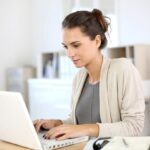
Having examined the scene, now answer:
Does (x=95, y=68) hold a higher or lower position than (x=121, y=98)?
higher

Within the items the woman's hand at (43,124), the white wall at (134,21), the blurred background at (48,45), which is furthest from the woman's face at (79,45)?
the white wall at (134,21)

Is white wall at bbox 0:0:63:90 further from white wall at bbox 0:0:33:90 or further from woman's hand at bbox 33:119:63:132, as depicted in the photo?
woman's hand at bbox 33:119:63:132

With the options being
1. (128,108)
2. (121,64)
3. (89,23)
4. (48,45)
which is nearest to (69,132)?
(128,108)

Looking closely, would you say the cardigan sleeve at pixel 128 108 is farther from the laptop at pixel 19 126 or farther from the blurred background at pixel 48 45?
the blurred background at pixel 48 45

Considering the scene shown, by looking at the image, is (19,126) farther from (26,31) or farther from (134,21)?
(26,31)

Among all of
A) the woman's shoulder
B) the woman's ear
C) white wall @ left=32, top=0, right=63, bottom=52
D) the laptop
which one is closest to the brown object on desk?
the laptop

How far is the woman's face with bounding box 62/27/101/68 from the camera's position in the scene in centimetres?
146

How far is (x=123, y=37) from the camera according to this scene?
126 inches

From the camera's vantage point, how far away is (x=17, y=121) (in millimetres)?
1063

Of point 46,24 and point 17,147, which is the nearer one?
point 17,147

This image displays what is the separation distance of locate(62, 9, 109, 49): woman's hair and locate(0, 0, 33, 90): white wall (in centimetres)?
291

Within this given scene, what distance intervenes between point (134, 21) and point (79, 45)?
1739 millimetres

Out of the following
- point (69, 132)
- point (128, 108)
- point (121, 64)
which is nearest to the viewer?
point (69, 132)

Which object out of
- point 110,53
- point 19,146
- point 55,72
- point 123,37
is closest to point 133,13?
point 123,37
